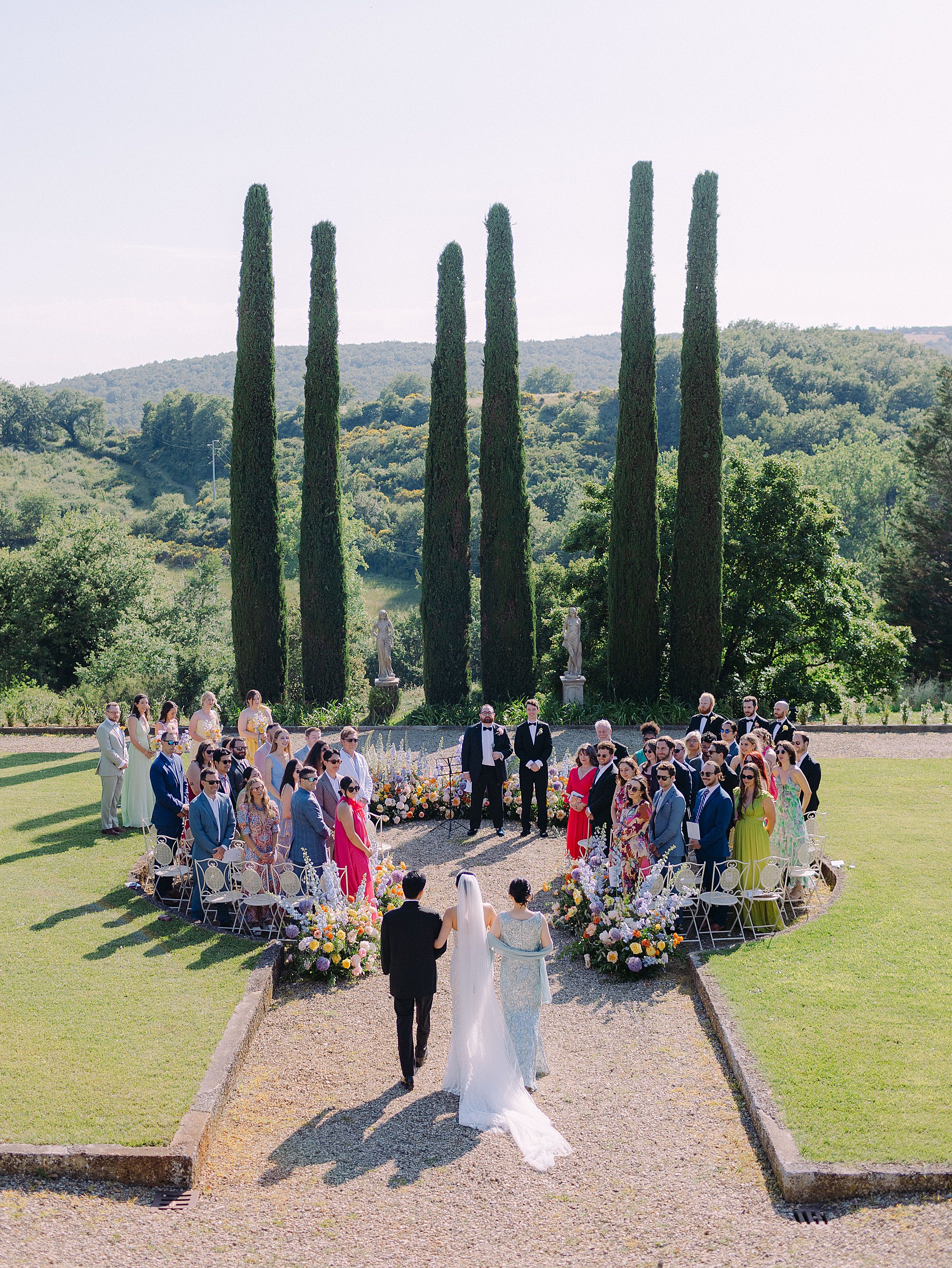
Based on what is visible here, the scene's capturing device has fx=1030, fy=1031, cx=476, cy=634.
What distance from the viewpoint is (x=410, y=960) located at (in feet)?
23.4

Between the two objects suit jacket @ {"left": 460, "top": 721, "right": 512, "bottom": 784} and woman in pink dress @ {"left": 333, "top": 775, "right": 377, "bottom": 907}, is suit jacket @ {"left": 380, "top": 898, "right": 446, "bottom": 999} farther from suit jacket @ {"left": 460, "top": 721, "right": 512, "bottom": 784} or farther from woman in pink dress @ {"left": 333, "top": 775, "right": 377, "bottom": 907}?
suit jacket @ {"left": 460, "top": 721, "right": 512, "bottom": 784}

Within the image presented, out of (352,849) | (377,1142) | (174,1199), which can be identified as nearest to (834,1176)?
(377,1142)

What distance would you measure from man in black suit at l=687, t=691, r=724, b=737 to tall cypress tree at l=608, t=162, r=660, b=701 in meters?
9.55

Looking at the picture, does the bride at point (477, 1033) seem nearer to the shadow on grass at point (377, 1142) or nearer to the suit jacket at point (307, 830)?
the shadow on grass at point (377, 1142)

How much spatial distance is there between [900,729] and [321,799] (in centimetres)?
1375

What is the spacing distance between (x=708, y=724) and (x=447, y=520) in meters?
12.1

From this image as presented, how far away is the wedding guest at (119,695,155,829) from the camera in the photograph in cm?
1322

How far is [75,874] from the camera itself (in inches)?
459

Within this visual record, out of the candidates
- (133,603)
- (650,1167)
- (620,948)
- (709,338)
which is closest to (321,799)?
(620,948)

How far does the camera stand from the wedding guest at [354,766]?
10.5 metres

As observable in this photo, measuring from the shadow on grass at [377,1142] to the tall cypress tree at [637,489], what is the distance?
16.2 m

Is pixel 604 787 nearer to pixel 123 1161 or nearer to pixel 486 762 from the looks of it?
pixel 486 762

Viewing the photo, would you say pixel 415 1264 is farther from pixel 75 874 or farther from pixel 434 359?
pixel 434 359

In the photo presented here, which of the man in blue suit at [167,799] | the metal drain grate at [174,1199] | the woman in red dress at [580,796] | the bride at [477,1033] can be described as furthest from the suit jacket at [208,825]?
the metal drain grate at [174,1199]
